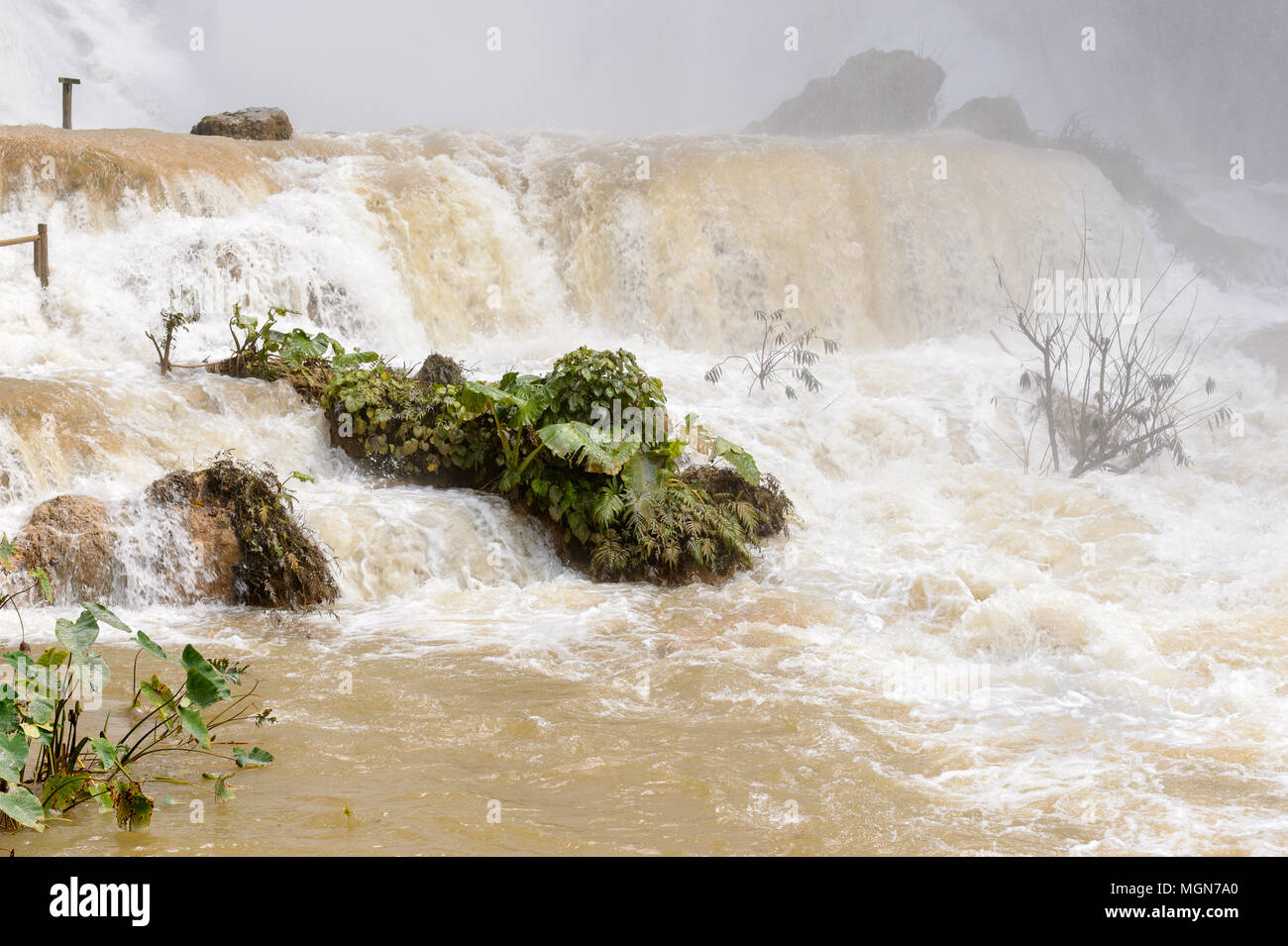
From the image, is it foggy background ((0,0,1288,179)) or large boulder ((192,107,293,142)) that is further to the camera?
foggy background ((0,0,1288,179))

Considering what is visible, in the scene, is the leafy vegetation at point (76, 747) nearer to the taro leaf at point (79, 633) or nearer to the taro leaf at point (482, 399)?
the taro leaf at point (79, 633)

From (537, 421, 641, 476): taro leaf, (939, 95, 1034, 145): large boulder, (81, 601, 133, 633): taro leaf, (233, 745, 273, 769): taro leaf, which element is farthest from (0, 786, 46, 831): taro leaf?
(939, 95, 1034, 145): large boulder

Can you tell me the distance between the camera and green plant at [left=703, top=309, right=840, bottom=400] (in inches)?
485

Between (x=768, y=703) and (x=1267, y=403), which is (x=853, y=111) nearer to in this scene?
(x=1267, y=403)

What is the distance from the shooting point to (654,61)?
36.5 metres

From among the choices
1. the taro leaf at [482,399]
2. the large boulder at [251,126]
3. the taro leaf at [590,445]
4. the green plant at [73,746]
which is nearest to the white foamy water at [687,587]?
the green plant at [73,746]

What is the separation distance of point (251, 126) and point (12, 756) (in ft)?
46.2

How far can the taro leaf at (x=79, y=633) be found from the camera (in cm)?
361

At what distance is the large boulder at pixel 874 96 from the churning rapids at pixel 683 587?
9.85m

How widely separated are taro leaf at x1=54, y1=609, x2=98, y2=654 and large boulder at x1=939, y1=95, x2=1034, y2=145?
24.7 meters

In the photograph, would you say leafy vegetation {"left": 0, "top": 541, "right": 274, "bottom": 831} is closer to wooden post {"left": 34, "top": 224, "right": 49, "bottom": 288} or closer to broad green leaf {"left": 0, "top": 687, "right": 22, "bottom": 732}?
broad green leaf {"left": 0, "top": 687, "right": 22, "bottom": 732}

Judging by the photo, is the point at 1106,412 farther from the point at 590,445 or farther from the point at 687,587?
the point at 590,445

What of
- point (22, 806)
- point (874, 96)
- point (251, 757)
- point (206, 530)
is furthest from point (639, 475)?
point (874, 96)
